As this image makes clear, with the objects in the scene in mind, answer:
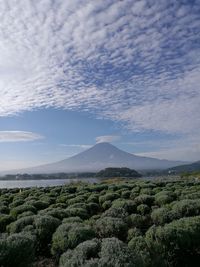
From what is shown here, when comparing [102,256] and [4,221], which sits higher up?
[4,221]

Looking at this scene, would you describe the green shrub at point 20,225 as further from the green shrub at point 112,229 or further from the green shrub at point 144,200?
the green shrub at point 144,200

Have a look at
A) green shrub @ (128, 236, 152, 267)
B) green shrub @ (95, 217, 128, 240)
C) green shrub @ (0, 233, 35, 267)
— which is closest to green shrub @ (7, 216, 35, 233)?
green shrub @ (95, 217, 128, 240)

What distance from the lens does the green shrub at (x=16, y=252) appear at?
689 cm

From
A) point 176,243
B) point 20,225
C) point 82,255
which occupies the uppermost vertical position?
point 20,225

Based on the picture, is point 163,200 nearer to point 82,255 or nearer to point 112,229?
point 112,229

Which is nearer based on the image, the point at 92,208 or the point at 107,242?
the point at 107,242

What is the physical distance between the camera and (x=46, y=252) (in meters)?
9.82

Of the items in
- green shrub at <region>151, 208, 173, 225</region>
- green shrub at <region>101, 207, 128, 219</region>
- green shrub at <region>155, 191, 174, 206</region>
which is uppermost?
green shrub at <region>155, 191, 174, 206</region>

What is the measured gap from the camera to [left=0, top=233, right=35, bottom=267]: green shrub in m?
6.89

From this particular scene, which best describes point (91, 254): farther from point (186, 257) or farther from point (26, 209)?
point (26, 209)

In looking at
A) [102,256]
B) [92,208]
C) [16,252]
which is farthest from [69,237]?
[92,208]

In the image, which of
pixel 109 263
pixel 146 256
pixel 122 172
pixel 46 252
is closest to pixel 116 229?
pixel 46 252

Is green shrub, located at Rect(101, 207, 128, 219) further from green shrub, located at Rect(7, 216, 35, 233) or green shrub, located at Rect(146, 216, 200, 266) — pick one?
green shrub, located at Rect(146, 216, 200, 266)

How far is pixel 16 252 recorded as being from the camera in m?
7.07
